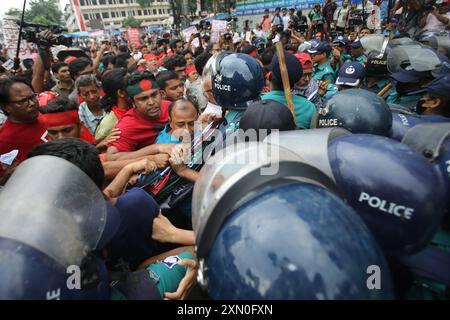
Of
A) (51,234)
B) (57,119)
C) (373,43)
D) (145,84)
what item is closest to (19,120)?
(57,119)

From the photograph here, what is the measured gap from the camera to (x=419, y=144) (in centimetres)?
136

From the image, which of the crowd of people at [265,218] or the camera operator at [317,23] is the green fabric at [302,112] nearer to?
the crowd of people at [265,218]

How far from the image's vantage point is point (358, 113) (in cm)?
176

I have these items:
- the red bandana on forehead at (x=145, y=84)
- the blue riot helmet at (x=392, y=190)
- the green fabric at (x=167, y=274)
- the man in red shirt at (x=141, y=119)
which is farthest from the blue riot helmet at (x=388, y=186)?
the red bandana on forehead at (x=145, y=84)

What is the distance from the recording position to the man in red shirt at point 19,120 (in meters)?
3.06

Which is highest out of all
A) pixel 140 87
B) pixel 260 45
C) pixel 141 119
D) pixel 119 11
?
pixel 140 87

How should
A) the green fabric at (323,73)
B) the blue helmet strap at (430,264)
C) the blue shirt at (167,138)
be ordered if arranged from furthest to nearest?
the green fabric at (323,73)
the blue shirt at (167,138)
the blue helmet strap at (430,264)

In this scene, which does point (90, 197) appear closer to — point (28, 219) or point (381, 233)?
point (28, 219)

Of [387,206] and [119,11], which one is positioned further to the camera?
[119,11]

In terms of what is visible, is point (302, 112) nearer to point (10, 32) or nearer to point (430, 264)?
point (430, 264)

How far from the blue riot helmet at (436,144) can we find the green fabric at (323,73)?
4398mm

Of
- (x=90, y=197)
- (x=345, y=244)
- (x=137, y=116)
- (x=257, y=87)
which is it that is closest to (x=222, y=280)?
(x=345, y=244)

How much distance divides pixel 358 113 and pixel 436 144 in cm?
55

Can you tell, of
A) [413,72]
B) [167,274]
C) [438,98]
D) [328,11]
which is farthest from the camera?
[328,11]
